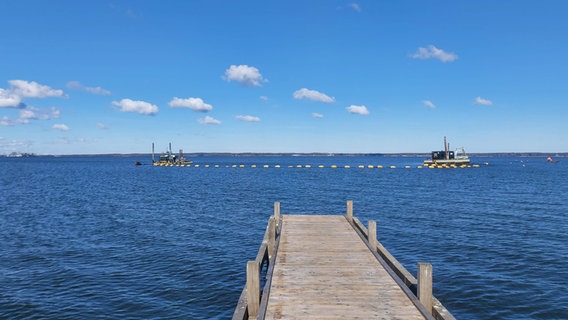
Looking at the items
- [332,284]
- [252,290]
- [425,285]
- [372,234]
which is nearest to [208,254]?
[372,234]

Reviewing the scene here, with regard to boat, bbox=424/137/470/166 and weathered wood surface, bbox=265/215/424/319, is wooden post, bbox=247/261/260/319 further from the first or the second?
boat, bbox=424/137/470/166

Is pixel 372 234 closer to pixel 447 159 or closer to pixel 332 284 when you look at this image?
pixel 332 284

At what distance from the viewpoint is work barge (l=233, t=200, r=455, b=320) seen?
818 centimetres

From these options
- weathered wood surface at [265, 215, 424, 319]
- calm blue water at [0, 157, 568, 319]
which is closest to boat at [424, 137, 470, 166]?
calm blue water at [0, 157, 568, 319]

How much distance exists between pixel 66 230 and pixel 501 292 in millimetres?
24757

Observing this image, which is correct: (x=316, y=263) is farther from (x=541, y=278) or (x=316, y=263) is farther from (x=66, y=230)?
(x=66, y=230)

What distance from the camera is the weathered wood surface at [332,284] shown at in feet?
26.9

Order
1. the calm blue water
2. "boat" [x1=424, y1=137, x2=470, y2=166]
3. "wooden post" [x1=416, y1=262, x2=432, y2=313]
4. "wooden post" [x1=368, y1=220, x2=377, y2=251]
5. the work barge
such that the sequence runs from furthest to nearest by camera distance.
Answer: "boat" [x1=424, y1=137, x2=470, y2=166], "wooden post" [x1=368, y1=220, x2=377, y2=251], the calm blue water, "wooden post" [x1=416, y1=262, x2=432, y2=313], the work barge

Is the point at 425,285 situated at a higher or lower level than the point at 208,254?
higher

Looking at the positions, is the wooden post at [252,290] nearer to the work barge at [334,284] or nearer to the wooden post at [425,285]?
the work barge at [334,284]

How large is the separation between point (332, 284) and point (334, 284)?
5 centimetres

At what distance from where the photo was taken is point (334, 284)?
9945mm

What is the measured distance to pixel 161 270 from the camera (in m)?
16.4

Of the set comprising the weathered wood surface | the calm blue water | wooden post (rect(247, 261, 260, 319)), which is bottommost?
the calm blue water
